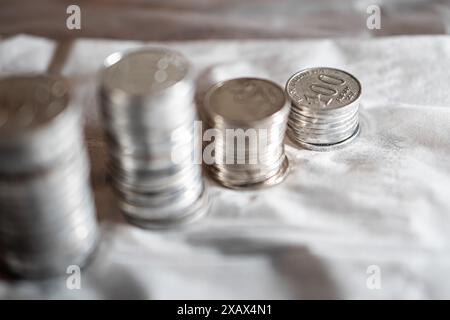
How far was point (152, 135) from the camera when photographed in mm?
614

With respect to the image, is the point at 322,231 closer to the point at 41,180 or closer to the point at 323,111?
the point at 323,111

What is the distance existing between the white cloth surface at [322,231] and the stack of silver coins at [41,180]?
28mm

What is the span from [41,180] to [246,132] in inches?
9.2

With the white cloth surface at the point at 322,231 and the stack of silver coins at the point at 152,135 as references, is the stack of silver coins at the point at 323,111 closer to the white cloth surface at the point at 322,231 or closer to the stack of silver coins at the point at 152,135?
the white cloth surface at the point at 322,231

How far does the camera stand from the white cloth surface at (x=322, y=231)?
65 cm

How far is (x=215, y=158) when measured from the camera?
0.75 meters

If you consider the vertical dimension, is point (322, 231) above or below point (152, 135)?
below

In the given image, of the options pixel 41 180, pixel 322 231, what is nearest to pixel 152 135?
pixel 41 180

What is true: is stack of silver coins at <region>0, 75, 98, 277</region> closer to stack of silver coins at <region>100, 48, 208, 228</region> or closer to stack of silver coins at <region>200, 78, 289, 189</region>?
stack of silver coins at <region>100, 48, 208, 228</region>

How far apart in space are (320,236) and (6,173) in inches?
12.9

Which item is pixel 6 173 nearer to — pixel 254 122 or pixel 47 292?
pixel 47 292

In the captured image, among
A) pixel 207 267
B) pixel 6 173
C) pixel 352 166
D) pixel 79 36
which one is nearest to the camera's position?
pixel 6 173

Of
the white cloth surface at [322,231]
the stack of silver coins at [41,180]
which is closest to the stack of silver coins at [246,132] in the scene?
the white cloth surface at [322,231]
